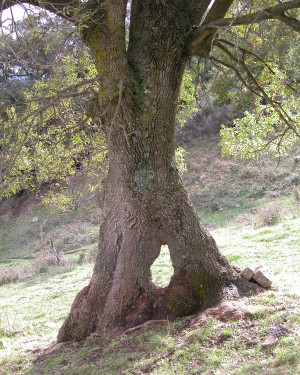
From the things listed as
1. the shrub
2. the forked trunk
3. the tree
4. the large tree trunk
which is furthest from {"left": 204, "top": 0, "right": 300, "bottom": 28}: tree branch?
the shrub

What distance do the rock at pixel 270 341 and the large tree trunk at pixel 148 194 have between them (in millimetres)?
1148

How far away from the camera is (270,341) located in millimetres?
3684

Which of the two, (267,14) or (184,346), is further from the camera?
(267,14)

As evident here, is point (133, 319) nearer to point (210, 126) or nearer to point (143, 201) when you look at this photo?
point (143, 201)

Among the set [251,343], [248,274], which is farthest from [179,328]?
[248,274]

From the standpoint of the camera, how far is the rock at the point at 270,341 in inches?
143

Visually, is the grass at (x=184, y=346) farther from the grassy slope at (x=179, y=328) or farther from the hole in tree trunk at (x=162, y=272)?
the hole in tree trunk at (x=162, y=272)

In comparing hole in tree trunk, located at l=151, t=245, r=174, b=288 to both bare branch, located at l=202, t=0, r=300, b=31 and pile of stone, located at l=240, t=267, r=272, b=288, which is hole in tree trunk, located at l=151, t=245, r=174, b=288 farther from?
bare branch, located at l=202, t=0, r=300, b=31

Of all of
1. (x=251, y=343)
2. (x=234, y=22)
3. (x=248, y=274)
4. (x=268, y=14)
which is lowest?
(x=251, y=343)

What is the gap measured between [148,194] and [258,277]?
1.96m

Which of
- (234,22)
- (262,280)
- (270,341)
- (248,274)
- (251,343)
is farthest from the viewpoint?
(248,274)

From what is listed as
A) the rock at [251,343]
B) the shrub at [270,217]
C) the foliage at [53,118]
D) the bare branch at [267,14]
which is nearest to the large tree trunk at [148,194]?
the foliage at [53,118]

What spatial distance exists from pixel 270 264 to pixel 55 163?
16.1 ft

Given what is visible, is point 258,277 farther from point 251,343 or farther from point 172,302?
point 251,343
